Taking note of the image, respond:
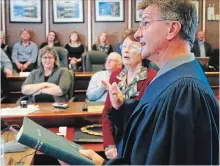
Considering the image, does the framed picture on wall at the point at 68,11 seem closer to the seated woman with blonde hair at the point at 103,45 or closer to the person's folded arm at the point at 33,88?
the seated woman with blonde hair at the point at 103,45

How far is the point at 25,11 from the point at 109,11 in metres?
1.84

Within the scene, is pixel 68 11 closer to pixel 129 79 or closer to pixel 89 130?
pixel 89 130

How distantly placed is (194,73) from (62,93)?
2.72 m

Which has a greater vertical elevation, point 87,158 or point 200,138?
point 200,138

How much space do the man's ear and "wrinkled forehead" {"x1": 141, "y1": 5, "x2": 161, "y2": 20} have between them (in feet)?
0.18

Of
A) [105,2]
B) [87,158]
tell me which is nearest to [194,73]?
[87,158]

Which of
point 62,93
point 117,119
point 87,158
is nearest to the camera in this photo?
point 87,158

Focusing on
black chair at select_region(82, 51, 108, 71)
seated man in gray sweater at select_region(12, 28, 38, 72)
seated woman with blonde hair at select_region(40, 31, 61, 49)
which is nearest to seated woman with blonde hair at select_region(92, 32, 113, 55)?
seated woman with blonde hair at select_region(40, 31, 61, 49)

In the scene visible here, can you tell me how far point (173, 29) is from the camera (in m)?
1.05

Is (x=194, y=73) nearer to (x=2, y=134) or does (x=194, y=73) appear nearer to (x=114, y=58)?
(x=2, y=134)

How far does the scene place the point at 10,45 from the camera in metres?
7.55

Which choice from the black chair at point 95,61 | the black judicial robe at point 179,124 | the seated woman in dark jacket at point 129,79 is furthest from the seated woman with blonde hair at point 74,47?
the black judicial robe at point 179,124

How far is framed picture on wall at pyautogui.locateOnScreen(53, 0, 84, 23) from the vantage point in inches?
299

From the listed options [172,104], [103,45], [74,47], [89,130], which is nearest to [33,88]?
[89,130]
